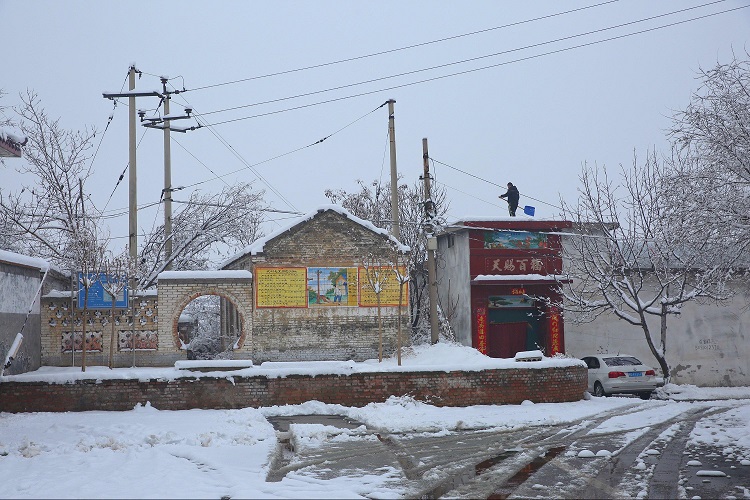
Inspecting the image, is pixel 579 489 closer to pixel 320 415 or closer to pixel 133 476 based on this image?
pixel 133 476

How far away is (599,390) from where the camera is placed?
78.1 ft

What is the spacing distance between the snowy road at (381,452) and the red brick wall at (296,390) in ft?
1.42

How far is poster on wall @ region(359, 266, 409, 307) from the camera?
81.7 feet

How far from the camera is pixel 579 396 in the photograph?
2070cm

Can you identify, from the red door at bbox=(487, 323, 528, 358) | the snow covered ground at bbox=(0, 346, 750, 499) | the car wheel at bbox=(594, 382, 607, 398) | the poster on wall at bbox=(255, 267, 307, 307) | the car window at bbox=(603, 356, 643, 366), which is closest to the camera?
the snow covered ground at bbox=(0, 346, 750, 499)

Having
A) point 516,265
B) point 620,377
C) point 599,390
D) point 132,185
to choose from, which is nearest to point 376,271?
point 516,265

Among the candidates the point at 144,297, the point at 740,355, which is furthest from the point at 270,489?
the point at 740,355

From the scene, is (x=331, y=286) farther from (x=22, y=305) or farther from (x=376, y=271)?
(x=22, y=305)

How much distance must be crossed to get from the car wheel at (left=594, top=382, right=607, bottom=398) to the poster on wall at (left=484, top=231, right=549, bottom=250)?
24.1ft

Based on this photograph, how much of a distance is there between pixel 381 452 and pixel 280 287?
1191 centimetres

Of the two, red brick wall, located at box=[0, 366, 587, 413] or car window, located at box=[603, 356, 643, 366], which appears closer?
red brick wall, located at box=[0, 366, 587, 413]

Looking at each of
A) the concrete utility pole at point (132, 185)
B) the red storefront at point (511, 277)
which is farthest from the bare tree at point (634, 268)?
the concrete utility pole at point (132, 185)

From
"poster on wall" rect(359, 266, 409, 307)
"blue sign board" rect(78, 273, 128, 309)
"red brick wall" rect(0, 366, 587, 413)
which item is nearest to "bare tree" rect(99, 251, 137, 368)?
"blue sign board" rect(78, 273, 128, 309)

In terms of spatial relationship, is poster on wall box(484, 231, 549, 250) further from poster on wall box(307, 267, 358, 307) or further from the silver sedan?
poster on wall box(307, 267, 358, 307)
